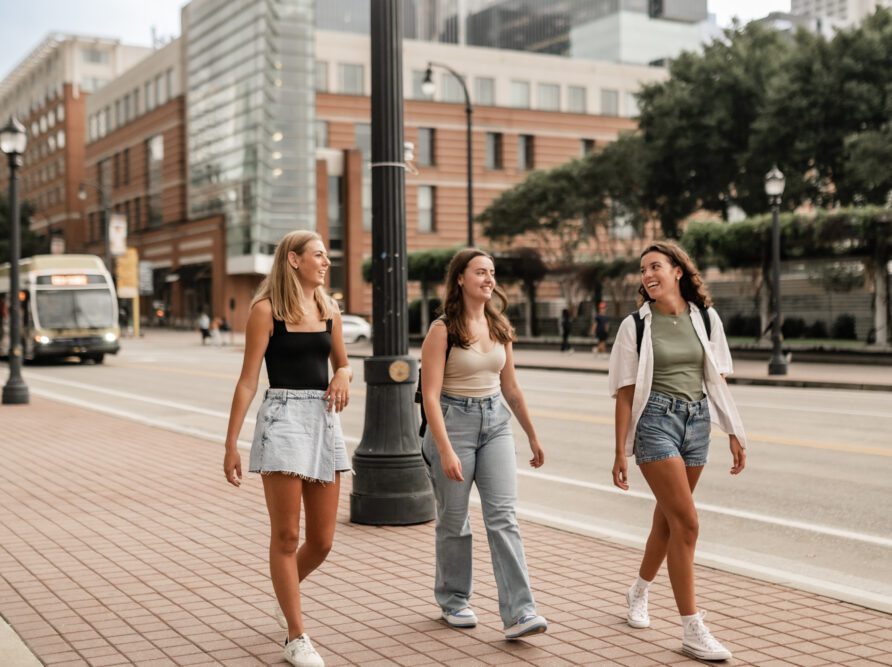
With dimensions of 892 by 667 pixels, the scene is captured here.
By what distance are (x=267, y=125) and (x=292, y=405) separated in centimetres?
6092

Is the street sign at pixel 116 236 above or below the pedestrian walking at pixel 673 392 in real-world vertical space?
above

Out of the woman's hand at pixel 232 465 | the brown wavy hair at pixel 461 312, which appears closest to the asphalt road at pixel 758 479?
the brown wavy hair at pixel 461 312

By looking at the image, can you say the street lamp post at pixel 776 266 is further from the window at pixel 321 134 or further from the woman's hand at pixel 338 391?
the window at pixel 321 134

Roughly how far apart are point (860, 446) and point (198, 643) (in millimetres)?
9291

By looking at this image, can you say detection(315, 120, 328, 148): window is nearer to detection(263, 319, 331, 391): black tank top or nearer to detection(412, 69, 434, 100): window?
detection(412, 69, 434, 100): window

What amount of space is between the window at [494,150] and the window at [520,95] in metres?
2.62

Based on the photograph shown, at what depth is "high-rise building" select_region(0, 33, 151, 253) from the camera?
326 feet

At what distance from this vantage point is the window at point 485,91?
224 feet

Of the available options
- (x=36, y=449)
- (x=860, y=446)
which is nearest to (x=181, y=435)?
(x=36, y=449)

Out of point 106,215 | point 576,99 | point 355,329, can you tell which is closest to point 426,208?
point 576,99

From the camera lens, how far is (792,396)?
20.0 m

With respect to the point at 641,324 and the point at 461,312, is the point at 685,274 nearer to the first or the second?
the point at 641,324

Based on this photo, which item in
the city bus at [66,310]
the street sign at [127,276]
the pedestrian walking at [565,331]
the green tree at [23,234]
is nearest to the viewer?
the city bus at [66,310]

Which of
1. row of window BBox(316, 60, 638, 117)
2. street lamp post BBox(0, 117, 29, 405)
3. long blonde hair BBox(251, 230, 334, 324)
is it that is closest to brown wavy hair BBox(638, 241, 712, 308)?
long blonde hair BBox(251, 230, 334, 324)
